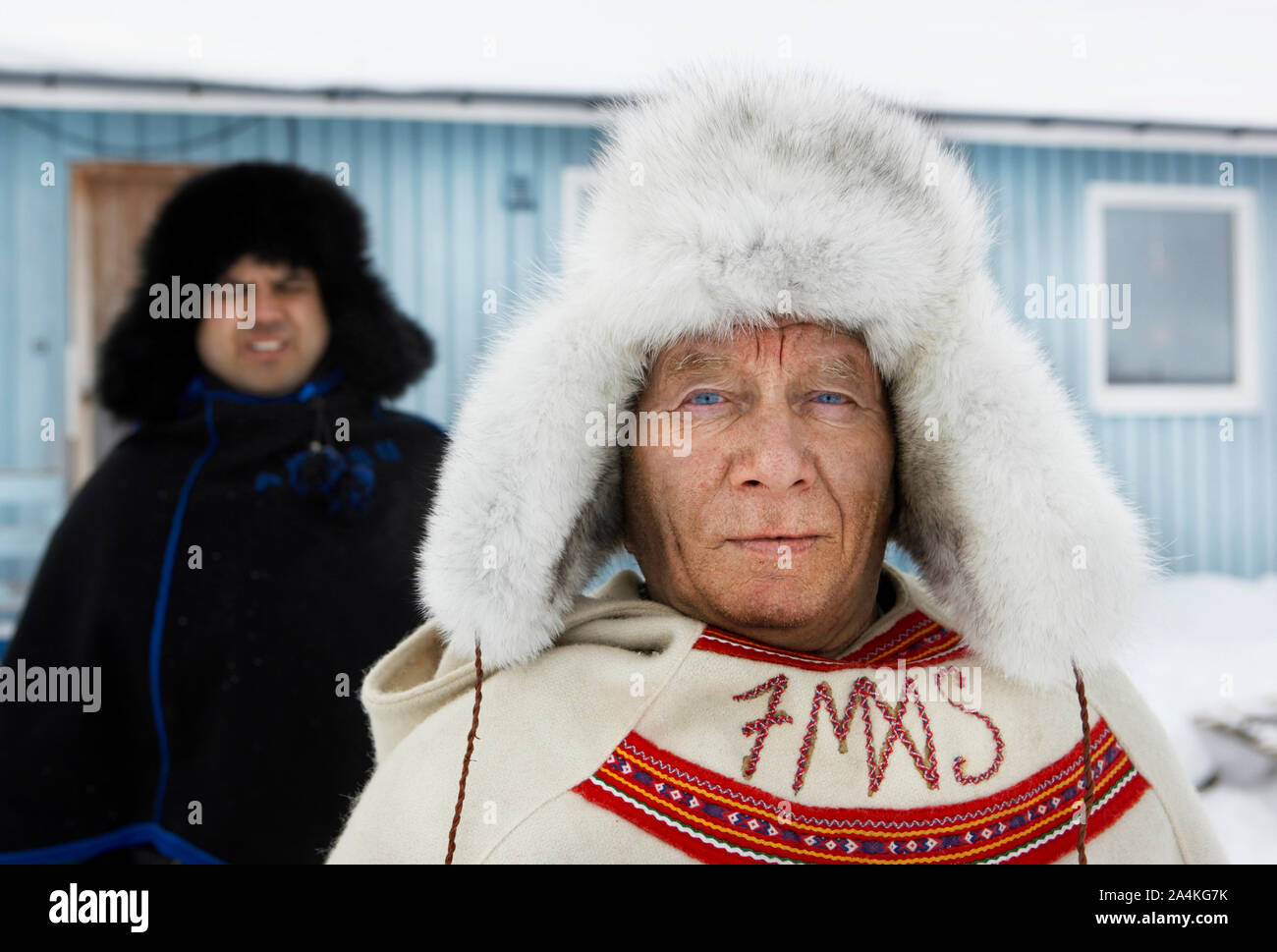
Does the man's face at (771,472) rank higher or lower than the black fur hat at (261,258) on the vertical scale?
lower

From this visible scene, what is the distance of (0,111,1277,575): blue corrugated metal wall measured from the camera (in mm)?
5102

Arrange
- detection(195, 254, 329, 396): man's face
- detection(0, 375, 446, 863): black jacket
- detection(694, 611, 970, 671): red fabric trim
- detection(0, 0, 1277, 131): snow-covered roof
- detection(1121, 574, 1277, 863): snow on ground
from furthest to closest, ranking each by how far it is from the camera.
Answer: detection(0, 0, 1277, 131): snow-covered roof → detection(1121, 574, 1277, 863): snow on ground → detection(195, 254, 329, 396): man's face → detection(0, 375, 446, 863): black jacket → detection(694, 611, 970, 671): red fabric trim

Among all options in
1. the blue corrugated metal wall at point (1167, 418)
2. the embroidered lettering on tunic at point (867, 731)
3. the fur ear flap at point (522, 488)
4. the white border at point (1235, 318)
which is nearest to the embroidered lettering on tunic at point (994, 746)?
the embroidered lettering on tunic at point (867, 731)

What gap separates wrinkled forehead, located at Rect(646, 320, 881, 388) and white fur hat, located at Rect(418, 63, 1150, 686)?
3 cm

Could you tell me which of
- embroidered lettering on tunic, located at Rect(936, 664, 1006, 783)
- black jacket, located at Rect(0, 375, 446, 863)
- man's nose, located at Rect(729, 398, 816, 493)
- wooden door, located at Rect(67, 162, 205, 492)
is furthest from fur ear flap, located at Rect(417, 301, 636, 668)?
wooden door, located at Rect(67, 162, 205, 492)

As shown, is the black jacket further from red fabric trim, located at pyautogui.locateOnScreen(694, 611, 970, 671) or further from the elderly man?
red fabric trim, located at pyautogui.locateOnScreen(694, 611, 970, 671)

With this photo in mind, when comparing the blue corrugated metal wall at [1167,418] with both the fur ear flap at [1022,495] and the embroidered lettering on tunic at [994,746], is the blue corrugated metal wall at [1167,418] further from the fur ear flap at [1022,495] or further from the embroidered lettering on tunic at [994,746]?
the embroidered lettering on tunic at [994,746]

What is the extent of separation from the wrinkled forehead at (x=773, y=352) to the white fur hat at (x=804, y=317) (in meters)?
0.03

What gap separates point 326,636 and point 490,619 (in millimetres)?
1274

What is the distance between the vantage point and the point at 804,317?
1.33m

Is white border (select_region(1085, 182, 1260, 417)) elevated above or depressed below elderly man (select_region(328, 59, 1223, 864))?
above

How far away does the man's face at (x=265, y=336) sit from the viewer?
2.62m
